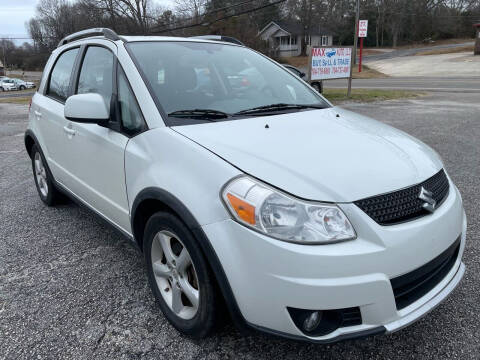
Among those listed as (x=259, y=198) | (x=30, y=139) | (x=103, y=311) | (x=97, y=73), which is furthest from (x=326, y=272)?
(x=30, y=139)

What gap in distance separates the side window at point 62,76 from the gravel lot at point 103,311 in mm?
1247

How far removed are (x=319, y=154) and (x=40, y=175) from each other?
3545mm

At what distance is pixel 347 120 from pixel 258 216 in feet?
4.39

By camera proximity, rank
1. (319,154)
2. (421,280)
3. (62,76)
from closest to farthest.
→ (421,280) → (319,154) → (62,76)

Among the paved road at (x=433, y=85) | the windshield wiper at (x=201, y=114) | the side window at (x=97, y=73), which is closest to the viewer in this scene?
the windshield wiper at (x=201, y=114)

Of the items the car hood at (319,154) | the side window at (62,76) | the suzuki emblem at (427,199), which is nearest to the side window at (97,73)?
the side window at (62,76)

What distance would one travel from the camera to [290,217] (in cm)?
171

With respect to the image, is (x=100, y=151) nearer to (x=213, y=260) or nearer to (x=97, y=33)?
(x=97, y=33)

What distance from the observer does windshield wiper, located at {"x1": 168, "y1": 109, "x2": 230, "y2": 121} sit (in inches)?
93.9

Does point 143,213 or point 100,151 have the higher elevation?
point 100,151

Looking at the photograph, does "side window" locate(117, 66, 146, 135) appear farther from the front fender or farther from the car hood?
the car hood

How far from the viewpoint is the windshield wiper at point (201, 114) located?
2385 mm

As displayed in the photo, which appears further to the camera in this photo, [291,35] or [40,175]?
[291,35]

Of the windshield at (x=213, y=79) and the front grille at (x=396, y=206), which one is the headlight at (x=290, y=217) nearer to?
the front grille at (x=396, y=206)
